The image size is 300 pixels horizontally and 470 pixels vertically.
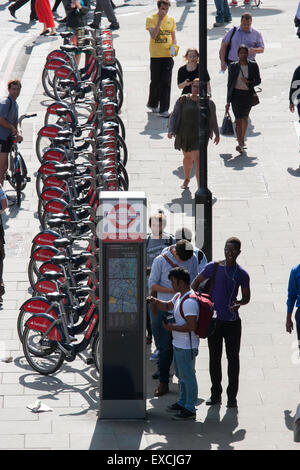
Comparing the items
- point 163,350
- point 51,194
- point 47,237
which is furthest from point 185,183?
point 163,350

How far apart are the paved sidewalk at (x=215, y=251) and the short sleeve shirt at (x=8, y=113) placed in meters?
0.96

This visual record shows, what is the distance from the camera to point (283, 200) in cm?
1659

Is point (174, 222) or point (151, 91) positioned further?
point (151, 91)

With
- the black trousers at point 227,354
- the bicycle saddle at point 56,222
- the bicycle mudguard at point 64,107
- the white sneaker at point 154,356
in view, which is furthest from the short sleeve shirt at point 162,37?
the black trousers at point 227,354

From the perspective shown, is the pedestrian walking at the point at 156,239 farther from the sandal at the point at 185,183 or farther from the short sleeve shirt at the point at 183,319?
the sandal at the point at 185,183

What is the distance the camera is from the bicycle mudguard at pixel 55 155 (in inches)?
610

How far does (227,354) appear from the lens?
11273 millimetres

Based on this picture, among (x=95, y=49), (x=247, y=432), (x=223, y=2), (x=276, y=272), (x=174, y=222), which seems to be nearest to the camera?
(x=247, y=432)

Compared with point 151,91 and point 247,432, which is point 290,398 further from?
point 151,91

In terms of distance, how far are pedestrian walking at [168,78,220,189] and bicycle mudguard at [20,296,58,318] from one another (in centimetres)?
497

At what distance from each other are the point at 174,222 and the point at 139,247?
4.91m

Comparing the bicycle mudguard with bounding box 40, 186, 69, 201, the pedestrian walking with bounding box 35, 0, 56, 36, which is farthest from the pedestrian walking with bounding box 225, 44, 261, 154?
the pedestrian walking with bounding box 35, 0, 56, 36

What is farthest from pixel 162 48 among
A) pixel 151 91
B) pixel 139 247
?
pixel 139 247

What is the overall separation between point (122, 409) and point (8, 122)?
6.40 meters
